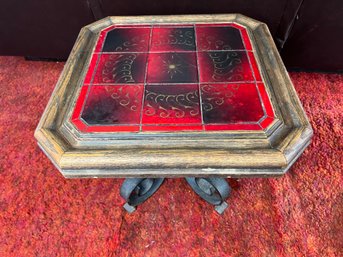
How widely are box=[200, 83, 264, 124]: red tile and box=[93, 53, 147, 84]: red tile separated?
260mm

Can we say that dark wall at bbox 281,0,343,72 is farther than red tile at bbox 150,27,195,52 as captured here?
Yes

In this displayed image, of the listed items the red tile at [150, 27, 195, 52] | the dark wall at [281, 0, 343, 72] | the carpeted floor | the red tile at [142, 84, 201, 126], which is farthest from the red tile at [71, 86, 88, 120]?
the dark wall at [281, 0, 343, 72]

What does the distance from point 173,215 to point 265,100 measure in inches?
28.2

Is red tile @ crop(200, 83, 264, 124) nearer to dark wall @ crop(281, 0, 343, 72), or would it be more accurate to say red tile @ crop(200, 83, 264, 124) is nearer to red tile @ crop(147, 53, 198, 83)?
red tile @ crop(147, 53, 198, 83)

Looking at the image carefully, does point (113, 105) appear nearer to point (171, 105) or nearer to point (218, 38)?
point (171, 105)

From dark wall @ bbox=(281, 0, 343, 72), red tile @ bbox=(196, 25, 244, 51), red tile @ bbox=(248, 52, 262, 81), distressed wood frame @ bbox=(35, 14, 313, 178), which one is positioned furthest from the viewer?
dark wall @ bbox=(281, 0, 343, 72)

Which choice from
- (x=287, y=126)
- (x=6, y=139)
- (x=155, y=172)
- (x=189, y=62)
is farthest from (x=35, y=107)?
(x=287, y=126)

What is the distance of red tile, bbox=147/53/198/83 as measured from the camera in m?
1.02

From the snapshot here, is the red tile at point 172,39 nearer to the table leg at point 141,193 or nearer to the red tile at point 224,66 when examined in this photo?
the red tile at point 224,66

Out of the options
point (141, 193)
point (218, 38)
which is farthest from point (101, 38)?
point (141, 193)

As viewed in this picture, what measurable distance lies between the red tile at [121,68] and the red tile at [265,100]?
1.41 ft

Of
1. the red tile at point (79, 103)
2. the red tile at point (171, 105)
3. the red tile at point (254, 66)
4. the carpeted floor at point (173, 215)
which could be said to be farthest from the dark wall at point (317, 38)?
the red tile at point (79, 103)

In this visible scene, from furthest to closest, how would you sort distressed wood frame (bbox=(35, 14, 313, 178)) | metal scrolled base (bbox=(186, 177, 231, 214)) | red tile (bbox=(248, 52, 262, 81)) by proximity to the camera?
metal scrolled base (bbox=(186, 177, 231, 214)) < red tile (bbox=(248, 52, 262, 81)) < distressed wood frame (bbox=(35, 14, 313, 178))

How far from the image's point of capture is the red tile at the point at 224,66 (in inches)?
39.8
